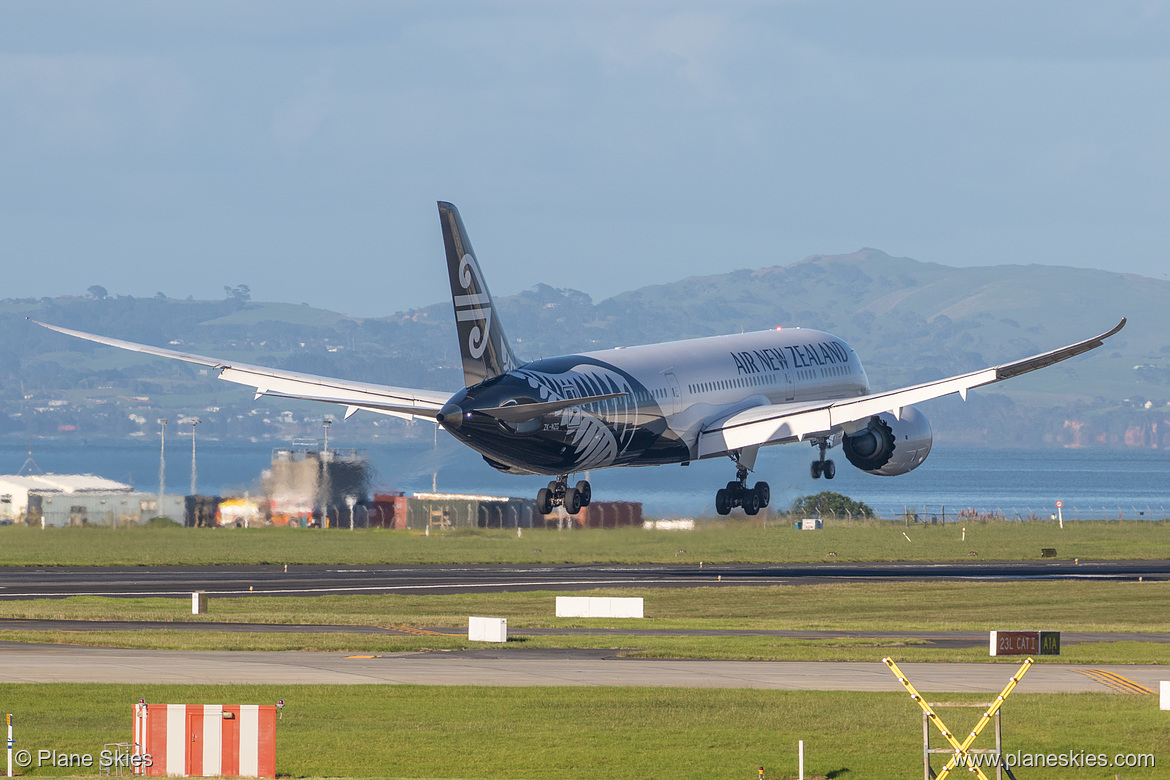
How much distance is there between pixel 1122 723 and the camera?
128 feet

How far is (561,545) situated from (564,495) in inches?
1310

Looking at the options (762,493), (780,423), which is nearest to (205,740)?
(780,423)

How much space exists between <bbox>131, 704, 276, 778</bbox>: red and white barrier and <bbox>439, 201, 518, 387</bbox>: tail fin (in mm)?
27397

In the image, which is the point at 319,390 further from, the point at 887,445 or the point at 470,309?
the point at 887,445

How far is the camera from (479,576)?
9531 cm

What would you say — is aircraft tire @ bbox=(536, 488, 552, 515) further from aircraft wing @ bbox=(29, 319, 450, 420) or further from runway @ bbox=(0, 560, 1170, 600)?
runway @ bbox=(0, 560, 1170, 600)

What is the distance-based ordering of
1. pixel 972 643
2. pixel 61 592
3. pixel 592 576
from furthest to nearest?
1. pixel 592 576
2. pixel 61 592
3. pixel 972 643

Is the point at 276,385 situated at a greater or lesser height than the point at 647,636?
greater

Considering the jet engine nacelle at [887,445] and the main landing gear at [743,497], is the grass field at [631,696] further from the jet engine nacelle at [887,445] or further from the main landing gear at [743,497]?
the jet engine nacelle at [887,445]

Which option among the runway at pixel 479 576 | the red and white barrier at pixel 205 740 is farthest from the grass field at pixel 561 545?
the red and white barrier at pixel 205 740

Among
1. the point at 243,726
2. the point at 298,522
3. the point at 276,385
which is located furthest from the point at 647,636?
the point at 298,522

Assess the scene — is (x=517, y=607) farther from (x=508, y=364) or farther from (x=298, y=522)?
(x=298, y=522)

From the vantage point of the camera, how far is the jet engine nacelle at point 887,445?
73.2m

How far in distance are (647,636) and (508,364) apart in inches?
447
